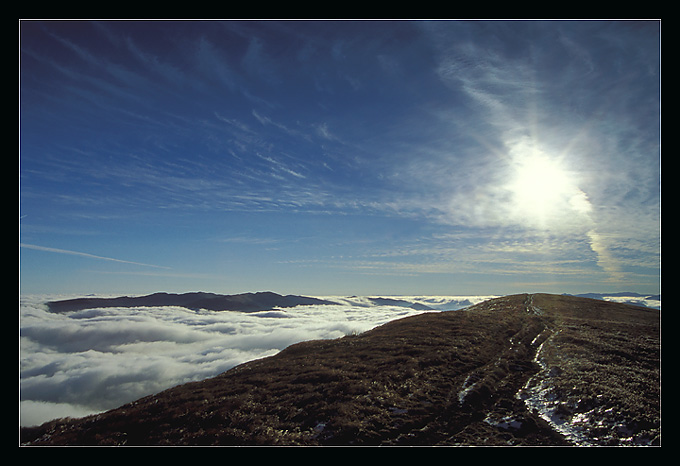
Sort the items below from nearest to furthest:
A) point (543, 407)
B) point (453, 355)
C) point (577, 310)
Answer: point (543, 407) → point (453, 355) → point (577, 310)

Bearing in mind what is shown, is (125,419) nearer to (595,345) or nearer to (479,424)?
(479,424)

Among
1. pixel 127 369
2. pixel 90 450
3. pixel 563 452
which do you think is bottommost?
pixel 127 369

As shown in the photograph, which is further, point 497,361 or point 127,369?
point 127,369

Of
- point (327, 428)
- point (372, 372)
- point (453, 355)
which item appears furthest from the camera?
point (453, 355)

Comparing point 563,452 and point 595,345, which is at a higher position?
point 563,452
